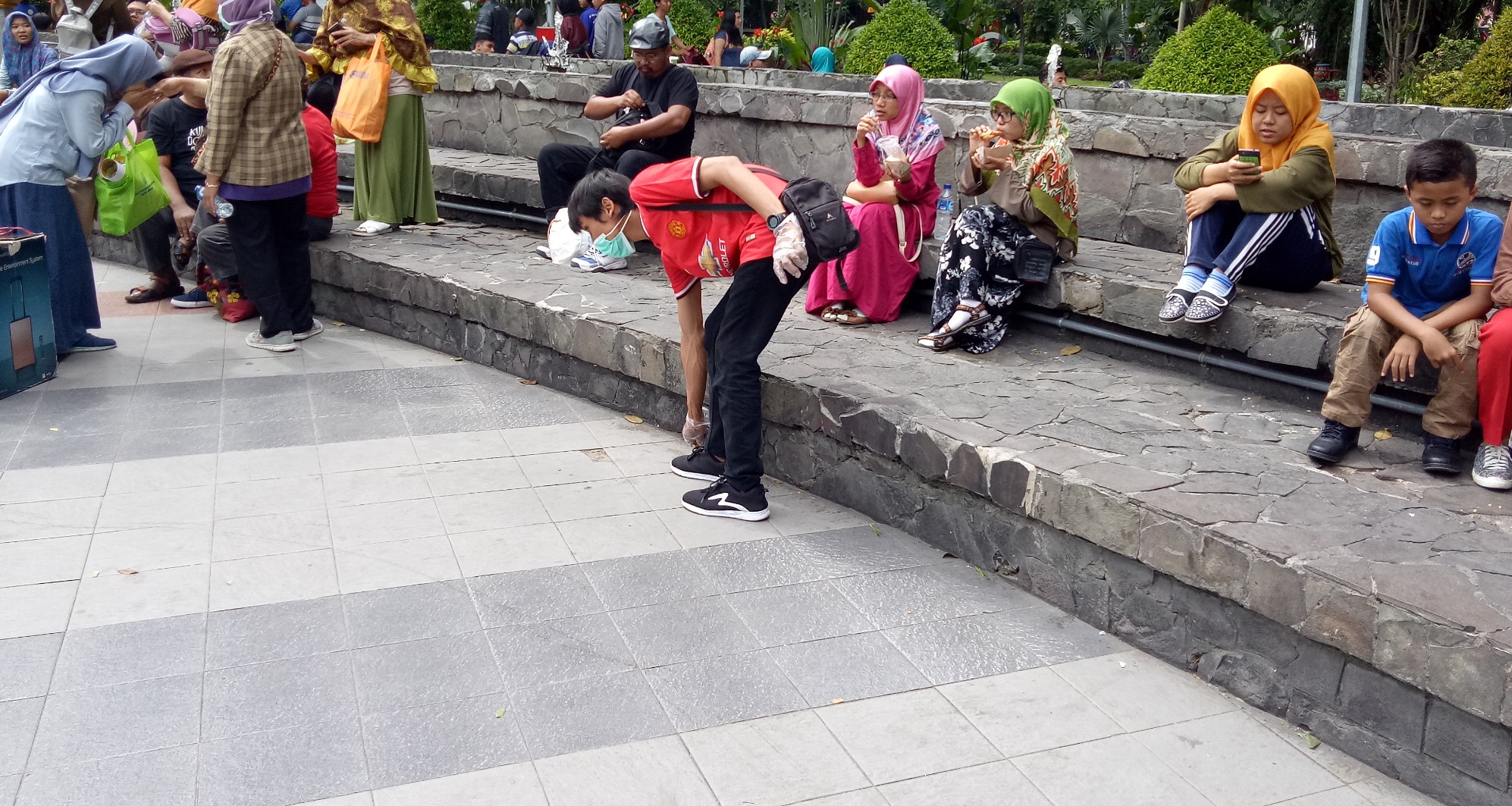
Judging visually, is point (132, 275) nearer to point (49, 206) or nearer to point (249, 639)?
point (49, 206)

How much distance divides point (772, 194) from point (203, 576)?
225cm

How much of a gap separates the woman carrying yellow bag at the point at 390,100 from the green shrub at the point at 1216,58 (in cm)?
588

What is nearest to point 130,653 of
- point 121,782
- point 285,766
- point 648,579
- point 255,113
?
point 121,782

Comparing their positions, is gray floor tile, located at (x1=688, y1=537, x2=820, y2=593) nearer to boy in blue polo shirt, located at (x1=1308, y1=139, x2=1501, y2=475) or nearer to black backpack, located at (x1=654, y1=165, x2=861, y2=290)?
black backpack, located at (x1=654, y1=165, x2=861, y2=290)

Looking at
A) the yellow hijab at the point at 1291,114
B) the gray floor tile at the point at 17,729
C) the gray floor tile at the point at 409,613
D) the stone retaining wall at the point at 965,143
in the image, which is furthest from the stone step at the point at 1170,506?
the gray floor tile at the point at 17,729

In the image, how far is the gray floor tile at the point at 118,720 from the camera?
286cm

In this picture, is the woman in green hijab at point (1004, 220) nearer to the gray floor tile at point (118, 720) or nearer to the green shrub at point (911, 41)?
the gray floor tile at point (118, 720)

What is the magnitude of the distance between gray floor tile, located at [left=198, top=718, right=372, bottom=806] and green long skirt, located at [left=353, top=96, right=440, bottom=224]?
5.02 metres

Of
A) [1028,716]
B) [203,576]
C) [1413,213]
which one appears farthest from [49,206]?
[1413,213]

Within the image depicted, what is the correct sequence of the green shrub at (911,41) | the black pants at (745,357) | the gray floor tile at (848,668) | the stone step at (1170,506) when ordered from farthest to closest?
1. the green shrub at (911,41)
2. the black pants at (745,357)
3. the gray floor tile at (848,668)
4. the stone step at (1170,506)

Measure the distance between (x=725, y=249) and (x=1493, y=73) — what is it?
24.1 ft

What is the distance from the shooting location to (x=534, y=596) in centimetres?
370

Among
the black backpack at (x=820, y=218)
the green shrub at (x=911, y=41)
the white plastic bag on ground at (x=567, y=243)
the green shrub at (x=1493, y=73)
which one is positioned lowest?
the white plastic bag on ground at (x=567, y=243)

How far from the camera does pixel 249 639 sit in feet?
11.1
